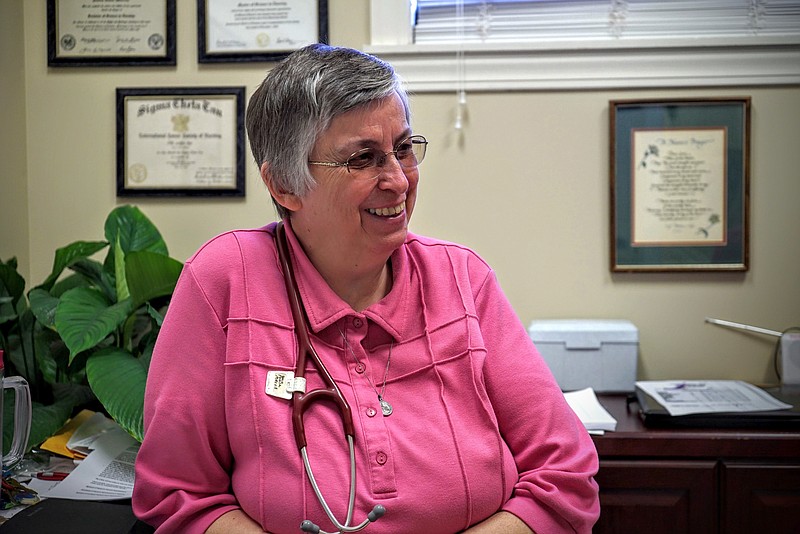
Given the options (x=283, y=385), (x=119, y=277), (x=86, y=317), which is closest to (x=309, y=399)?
(x=283, y=385)

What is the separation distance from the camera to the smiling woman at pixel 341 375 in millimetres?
1154

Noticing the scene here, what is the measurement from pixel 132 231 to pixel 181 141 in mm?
343

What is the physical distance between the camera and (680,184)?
2.05m

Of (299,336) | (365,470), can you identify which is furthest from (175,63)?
(365,470)

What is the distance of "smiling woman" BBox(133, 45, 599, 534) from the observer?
45.4 inches

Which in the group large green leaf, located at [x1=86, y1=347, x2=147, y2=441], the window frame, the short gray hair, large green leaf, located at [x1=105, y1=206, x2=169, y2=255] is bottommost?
large green leaf, located at [x1=86, y1=347, x2=147, y2=441]

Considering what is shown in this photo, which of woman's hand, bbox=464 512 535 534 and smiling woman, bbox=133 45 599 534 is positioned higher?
smiling woman, bbox=133 45 599 534

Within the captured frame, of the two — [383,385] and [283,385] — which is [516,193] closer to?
[383,385]

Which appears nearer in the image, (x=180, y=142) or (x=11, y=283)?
(x=11, y=283)

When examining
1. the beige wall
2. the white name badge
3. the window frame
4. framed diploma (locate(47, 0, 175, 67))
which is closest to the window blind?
the window frame

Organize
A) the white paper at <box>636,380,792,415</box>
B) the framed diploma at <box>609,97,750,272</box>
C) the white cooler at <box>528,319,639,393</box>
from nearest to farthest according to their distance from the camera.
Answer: the white paper at <box>636,380,792,415</box> < the white cooler at <box>528,319,639,393</box> < the framed diploma at <box>609,97,750,272</box>

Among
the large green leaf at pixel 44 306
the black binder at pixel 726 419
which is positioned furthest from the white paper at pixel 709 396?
the large green leaf at pixel 44 306

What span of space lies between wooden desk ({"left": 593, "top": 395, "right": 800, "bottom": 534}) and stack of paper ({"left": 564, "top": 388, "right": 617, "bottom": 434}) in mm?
26

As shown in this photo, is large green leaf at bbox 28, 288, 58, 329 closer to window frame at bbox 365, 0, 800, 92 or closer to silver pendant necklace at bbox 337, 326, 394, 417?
silver pendant necklace at bbox 337, 326, 394, 417
